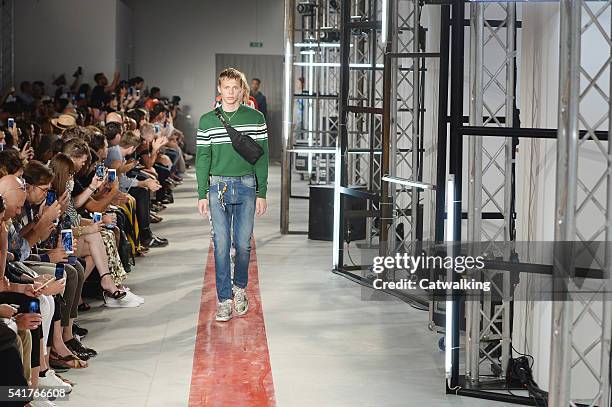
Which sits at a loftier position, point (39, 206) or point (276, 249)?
point (39, 206)

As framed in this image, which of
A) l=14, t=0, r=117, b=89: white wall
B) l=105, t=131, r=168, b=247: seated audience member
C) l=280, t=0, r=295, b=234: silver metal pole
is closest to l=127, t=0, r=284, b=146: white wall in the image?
l=14, t=0, r=117, b=89: white wall

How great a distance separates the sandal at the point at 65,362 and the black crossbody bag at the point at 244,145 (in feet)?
5.77

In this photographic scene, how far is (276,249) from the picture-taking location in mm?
10086

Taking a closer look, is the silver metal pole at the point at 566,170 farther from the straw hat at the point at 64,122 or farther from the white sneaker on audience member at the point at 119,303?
the straw hat at the point at 64,122

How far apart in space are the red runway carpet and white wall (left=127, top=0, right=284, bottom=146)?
1659 centimetres

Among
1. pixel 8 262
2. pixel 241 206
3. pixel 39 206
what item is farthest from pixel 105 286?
pixel 8 262

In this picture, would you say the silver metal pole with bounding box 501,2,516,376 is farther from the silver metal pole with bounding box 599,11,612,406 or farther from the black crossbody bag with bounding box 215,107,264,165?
the black crossbody bag with bounding box 215,107,264,165

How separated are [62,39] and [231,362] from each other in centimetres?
1427

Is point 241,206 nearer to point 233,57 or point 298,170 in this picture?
point 298,170

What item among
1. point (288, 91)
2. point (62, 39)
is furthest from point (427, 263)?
point (62, 39)

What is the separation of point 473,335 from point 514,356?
1.16ft

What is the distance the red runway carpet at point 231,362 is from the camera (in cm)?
521

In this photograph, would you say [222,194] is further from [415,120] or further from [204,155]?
[415,120]

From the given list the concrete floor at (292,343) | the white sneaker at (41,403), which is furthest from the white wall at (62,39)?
the white sneaker at (41,403)
